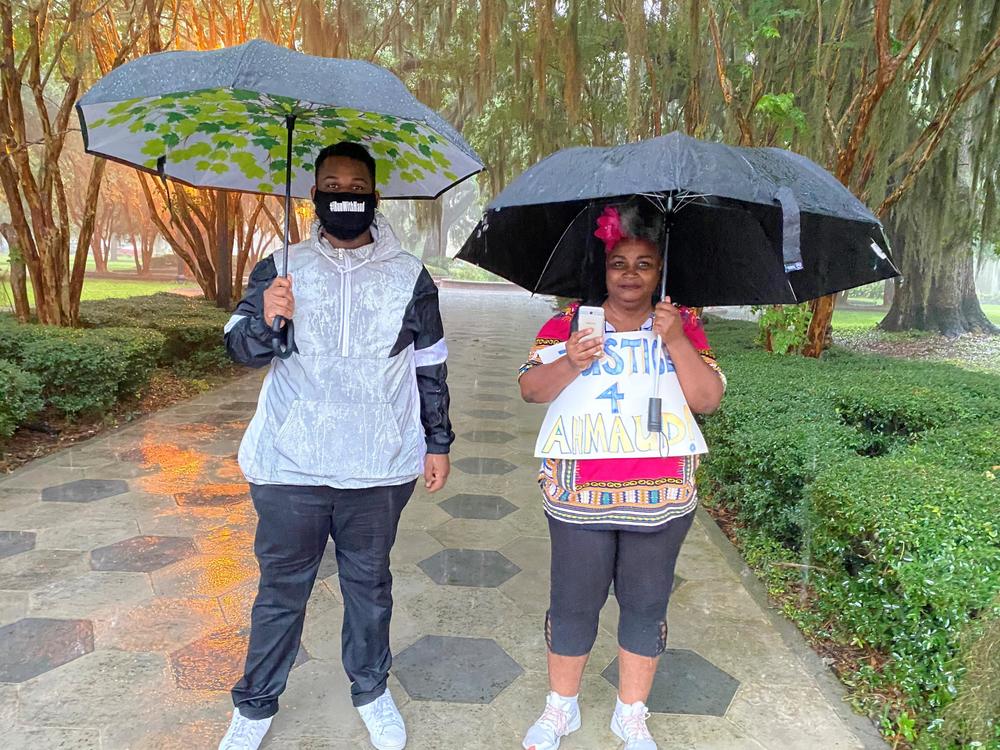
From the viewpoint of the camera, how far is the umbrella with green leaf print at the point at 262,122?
158 cm

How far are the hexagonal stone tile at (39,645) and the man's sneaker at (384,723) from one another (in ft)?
3.68

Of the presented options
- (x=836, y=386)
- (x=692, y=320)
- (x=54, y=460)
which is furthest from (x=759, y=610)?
(x=54, y=460)

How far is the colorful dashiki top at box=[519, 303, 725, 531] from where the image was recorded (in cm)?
184

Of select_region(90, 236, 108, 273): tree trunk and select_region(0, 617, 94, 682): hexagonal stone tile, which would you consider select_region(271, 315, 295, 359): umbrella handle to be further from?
select_region(90, 236, 108, 273): tree trunk

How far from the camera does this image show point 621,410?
1.83 metres

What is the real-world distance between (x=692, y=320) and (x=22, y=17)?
6581mm

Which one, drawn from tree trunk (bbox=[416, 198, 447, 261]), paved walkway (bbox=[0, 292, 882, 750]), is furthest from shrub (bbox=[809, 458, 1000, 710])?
tree trunk (bbox=[416, 198, 447, 261])

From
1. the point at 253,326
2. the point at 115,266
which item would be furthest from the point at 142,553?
the point at 115,266

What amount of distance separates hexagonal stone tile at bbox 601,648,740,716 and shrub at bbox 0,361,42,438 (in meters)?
3.96

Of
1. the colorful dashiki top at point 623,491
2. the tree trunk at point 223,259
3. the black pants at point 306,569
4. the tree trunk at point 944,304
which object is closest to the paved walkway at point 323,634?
the black pants at point 306,569

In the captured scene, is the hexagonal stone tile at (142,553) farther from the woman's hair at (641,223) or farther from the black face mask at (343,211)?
the woman's hair at (641,223)

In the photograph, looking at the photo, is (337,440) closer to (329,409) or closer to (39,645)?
(329,409)

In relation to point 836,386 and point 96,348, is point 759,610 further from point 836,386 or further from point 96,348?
point 96,348

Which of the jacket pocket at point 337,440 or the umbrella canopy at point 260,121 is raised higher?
the umbrella canopy at point 260,121
